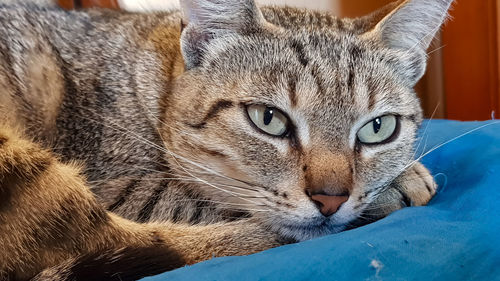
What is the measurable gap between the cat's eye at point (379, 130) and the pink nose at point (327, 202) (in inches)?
9.4

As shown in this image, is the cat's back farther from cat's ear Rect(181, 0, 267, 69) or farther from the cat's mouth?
the cat's mouth

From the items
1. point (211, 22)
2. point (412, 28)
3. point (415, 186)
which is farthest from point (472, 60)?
point (211, 22)

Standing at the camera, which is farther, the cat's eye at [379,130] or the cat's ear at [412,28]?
the cat's ear at [412,28]

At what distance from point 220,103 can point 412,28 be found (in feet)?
2.04

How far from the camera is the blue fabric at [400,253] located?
2.89 feet

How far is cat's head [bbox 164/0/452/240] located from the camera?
1.13m

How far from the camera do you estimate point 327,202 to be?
3.52ft

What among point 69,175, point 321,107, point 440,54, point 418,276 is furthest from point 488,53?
point 69,175

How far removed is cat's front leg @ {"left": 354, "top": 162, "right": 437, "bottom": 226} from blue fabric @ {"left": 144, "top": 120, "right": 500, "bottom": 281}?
96 mm

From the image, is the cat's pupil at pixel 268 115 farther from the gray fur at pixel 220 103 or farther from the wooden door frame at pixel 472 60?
the wooden door frame at pixel 472 60

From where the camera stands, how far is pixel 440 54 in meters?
3.14

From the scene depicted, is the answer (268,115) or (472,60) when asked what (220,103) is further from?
(472,60)

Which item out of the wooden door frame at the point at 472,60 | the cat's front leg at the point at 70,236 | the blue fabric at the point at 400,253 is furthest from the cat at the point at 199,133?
the wooden door frame at the point at 472,60

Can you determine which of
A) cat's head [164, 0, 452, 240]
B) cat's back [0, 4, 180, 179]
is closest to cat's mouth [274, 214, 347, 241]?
cat's head [164, 0, 452, 240]
